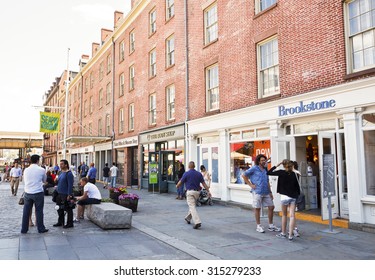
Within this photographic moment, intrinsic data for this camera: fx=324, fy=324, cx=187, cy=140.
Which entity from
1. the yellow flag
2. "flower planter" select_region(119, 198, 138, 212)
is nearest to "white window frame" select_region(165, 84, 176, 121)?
"flower planter" select_region(119, 198, 138, 212)

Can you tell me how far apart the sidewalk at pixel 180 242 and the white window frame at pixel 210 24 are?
8.85m

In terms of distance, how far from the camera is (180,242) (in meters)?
7.02

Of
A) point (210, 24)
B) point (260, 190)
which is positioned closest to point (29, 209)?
point (260, 190)

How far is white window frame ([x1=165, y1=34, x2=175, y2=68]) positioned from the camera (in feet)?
60.5

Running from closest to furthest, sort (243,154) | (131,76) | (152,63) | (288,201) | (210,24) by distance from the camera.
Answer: (288,201) < (243,154) < (210,24) < (152,63) < (131,76)

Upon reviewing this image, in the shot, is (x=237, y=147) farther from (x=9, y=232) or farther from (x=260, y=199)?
(x=9, y=232)

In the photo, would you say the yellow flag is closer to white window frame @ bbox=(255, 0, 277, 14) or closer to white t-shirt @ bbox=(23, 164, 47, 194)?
white t-shirt @ bbox=(23, 164, 47, 194)

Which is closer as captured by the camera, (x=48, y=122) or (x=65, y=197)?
(x=65, y=197)

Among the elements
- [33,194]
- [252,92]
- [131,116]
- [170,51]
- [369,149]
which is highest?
[170,51]

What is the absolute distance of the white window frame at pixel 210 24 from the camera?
14750 mm

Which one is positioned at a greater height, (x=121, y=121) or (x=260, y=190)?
(x=121, y=121)

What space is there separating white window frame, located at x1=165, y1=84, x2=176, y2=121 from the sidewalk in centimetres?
951

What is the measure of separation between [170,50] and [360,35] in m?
11.8

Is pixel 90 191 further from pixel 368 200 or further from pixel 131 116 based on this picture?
pixel 131 116
